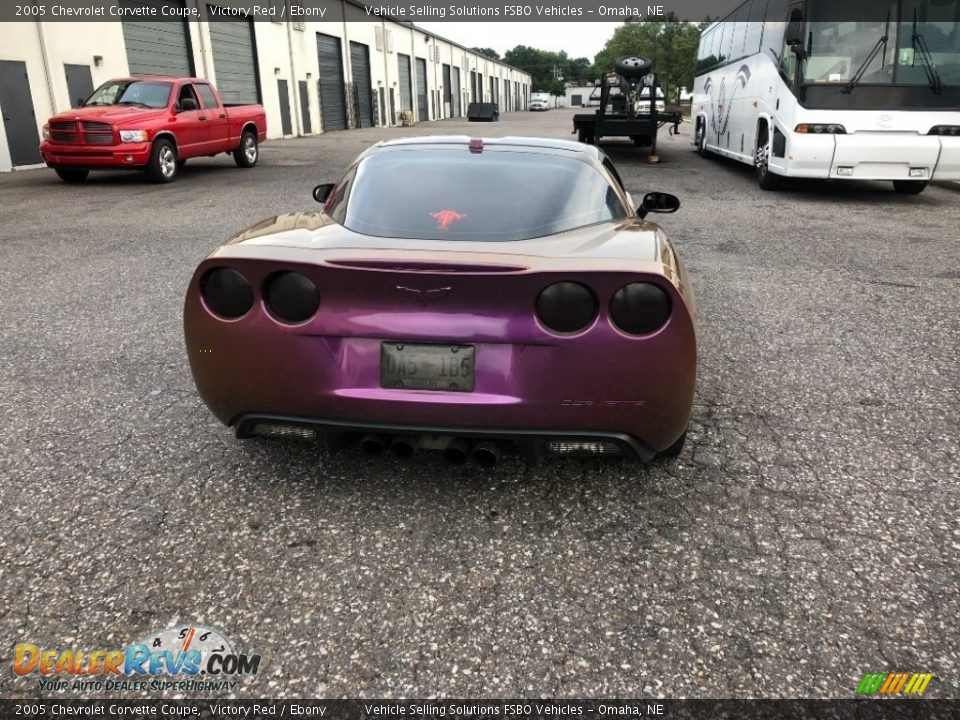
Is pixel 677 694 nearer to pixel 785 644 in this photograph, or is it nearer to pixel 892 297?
pixel 785 644

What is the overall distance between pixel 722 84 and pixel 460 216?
15054mm

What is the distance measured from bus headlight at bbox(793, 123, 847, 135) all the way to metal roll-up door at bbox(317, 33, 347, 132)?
27291 mm

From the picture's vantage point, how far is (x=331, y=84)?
3562cm

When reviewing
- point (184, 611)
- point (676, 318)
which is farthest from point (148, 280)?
point (676, 318)

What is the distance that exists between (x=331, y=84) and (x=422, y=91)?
60.0 feet

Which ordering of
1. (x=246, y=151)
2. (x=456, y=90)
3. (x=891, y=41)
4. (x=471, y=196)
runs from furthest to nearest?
1. (x=456, y=90)
2. (x=246, y=151)
3. (x=891, y=41)
4. (x=471, y=196)

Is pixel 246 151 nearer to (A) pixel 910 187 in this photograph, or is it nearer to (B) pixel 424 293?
(A) pixel 910 187

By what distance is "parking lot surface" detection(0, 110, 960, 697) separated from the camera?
2098mm

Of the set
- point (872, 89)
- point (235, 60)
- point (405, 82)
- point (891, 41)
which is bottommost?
point (872, 89)

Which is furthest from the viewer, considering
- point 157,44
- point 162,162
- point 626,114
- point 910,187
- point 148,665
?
point 157,44

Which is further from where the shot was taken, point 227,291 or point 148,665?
point 227,291

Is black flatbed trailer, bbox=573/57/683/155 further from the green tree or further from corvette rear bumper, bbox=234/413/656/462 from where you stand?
the green tree

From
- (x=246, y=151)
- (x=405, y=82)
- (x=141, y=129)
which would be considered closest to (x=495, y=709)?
(x=141, y=129)

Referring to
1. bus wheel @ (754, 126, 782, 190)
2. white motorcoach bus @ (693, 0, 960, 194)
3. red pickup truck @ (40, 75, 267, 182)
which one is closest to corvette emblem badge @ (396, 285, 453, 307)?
white motorcoach bus @ (693, 0, 960, 194)
